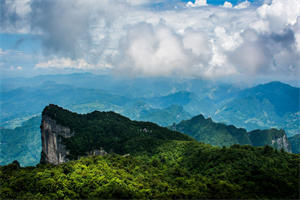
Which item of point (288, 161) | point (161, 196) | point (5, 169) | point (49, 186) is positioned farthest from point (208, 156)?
point (5, 169)

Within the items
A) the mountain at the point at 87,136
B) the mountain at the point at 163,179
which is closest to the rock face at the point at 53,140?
the mountain at the point at 87,136

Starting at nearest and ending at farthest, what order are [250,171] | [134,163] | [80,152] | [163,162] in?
[250,171], [134,163], [163,162], [80,152]

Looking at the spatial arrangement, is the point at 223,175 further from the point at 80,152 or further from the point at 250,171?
the point at 80,152

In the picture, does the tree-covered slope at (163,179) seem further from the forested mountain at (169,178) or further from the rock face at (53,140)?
the rock face at (53,140)

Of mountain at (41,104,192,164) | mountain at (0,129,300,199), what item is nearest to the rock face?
mountain at (41,104,192,164)

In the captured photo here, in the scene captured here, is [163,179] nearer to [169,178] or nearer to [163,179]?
[163,179]

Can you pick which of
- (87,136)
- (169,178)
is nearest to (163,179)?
(169,178)

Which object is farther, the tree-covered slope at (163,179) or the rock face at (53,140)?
the rock face at (53,140)

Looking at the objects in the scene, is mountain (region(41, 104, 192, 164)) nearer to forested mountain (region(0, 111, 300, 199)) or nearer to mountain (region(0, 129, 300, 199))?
forested mountain (region(0, 111, 300, 199))

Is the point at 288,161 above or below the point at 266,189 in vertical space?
above
